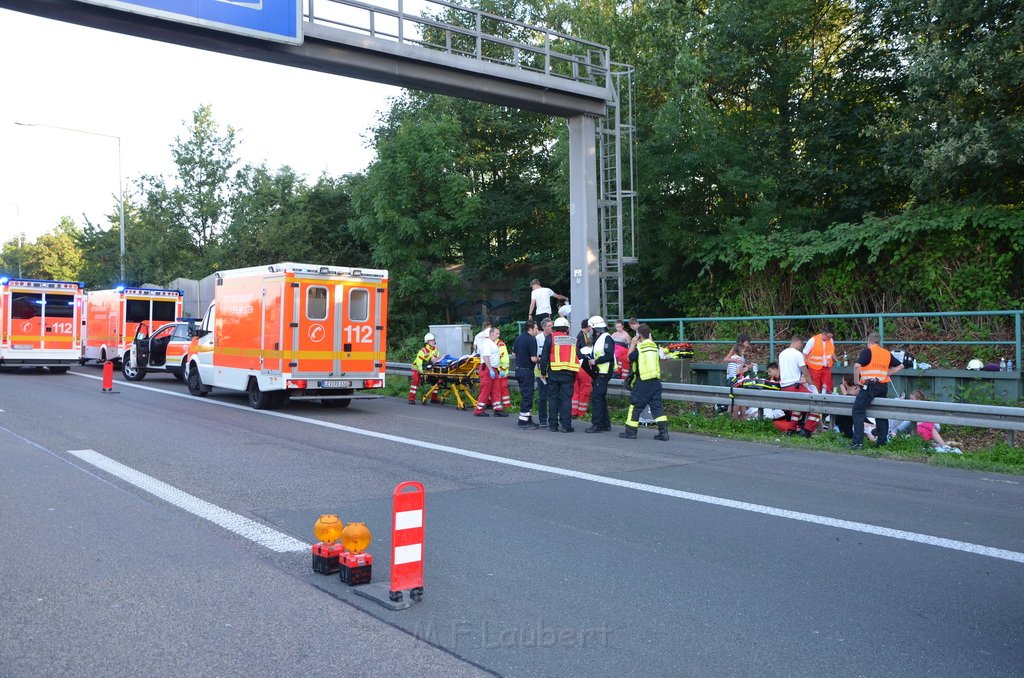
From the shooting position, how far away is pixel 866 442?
12.1 m

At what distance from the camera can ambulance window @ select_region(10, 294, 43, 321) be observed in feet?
84.4

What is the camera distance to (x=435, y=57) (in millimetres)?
15984

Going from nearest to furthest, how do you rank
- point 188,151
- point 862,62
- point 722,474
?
1. point 722,474
2. point 862,62
3. point 188,151

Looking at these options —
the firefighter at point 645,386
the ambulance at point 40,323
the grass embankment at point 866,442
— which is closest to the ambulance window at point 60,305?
the ambulance at point 40,323

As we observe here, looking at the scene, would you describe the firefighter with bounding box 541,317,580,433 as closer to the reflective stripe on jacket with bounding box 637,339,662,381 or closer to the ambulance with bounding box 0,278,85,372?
the reflective stripe on jacket with bounding box 637,339,662,381

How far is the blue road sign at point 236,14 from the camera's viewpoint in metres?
12.8

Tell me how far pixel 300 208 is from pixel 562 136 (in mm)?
15935

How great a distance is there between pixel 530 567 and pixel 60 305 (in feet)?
81.5

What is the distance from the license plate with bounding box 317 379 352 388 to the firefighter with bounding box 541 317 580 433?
4400 mm

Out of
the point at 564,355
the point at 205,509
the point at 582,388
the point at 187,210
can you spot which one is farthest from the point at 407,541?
the point at 187,210

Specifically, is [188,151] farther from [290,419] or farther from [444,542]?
[444,542]

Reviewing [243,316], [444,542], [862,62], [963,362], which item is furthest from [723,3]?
[444,542]

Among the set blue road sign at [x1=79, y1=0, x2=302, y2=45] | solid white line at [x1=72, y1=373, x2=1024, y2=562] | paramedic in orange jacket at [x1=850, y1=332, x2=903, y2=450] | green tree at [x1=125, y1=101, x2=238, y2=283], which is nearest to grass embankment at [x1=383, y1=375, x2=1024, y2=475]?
paramedic in orange jacket at [x1=850, y1=332, x2=903, y2=450]

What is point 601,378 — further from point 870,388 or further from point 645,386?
point 870,388
